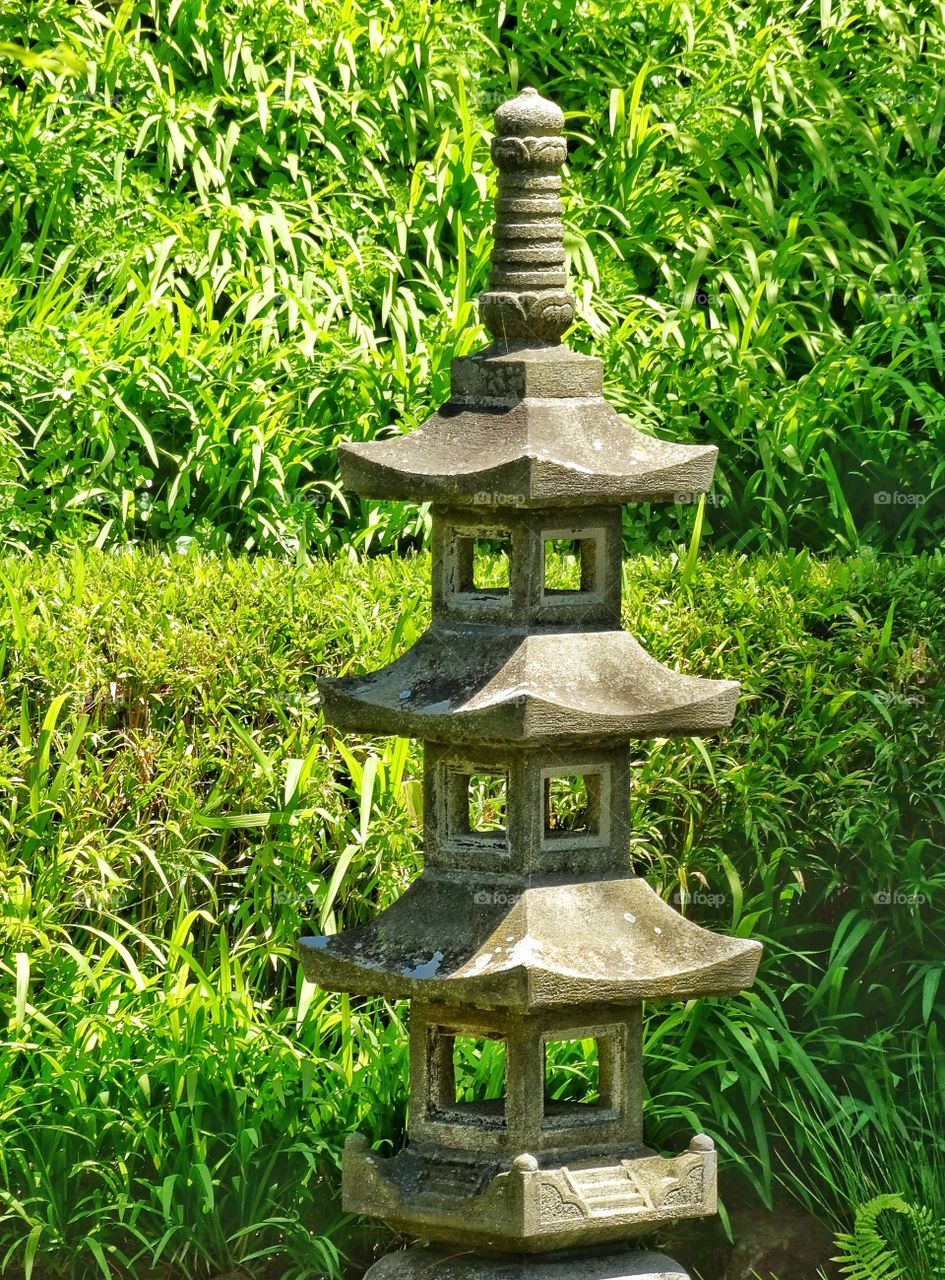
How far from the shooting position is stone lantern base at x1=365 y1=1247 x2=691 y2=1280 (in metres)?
3.93

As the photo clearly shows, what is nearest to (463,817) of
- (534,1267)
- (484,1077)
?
(534,1267)

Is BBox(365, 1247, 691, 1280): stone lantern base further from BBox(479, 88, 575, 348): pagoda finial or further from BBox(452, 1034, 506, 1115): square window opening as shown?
BBox(479, 88, 575, 348): pagoda finial

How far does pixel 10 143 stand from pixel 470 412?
12.9ft

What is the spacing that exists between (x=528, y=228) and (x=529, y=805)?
118cm

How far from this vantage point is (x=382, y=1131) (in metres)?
4.74

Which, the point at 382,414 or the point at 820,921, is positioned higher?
the point at 382,414

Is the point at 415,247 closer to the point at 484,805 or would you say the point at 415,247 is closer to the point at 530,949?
the point at 484,805

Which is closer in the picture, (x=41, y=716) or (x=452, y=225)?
(x=41, y=716)

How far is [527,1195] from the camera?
3807mm

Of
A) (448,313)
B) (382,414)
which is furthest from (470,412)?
(448,313)

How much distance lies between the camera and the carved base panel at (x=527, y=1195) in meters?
3.84

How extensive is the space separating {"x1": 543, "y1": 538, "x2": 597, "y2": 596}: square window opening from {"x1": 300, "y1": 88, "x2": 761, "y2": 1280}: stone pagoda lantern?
11mm

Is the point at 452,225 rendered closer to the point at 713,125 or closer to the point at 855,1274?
the point at 713,125

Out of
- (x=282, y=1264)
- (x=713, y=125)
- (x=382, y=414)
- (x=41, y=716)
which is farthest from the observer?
(x=713, y=125)
